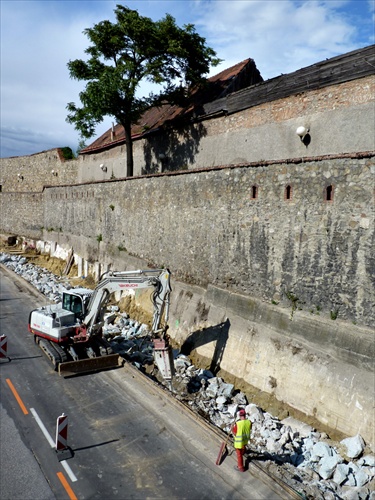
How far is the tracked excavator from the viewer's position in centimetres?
1079

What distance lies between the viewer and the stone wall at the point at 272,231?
916 centimetres

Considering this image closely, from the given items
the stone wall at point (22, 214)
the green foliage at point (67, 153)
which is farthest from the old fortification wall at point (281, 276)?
the green foliage at point (67, 153)

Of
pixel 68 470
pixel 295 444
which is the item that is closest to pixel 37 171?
pixel 68 470

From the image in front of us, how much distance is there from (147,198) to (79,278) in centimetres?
811

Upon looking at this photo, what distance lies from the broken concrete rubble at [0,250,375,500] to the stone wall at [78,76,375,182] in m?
7.44

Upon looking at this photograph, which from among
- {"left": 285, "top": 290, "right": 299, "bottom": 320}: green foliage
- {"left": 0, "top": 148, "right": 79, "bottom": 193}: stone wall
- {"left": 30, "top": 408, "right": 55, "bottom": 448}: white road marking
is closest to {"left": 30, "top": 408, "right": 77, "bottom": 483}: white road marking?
{"left": 30, "top": 408, "right": 55, "bottom": 448}: white road marking

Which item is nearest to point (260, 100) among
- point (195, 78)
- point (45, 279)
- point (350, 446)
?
point (195, 78)

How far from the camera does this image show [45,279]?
2266 cm

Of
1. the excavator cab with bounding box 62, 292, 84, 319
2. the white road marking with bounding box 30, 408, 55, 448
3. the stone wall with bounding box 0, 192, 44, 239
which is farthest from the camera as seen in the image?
the stone wall with bounding box 0, 192, 44, 239

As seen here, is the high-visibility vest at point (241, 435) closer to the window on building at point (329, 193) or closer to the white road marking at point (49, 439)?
the white road marking at point (49, 439)

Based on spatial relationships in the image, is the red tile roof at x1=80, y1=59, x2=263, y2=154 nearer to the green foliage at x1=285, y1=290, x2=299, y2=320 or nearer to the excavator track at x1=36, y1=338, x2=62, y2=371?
the green foliage at x1=285, y1=290, x2=299, y2=320

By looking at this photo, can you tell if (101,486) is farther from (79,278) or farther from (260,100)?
(79,278)

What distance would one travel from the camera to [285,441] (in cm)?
862

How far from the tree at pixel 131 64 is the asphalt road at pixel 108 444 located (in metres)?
12.0
